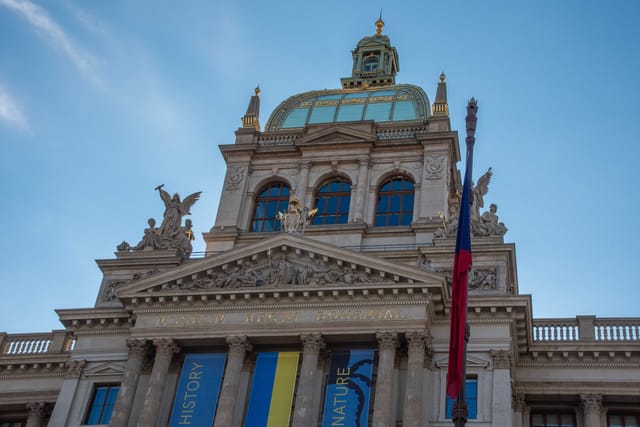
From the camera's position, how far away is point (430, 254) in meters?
37.4

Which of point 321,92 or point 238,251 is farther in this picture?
point 321,92

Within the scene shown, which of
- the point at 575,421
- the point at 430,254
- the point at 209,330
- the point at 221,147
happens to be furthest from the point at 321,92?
the point at 575,421

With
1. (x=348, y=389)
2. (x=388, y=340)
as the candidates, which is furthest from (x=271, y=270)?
(x=348, y=389)

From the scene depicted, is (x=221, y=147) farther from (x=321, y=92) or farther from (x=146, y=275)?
(x=146, y=275)

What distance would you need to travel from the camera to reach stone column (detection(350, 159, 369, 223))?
42844mm

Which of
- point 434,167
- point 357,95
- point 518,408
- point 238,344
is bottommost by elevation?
point 518,408

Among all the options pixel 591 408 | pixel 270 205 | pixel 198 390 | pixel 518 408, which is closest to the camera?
pixel 198 390

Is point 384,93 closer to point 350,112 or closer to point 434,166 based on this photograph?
point 350,112

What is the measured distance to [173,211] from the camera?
41469mm

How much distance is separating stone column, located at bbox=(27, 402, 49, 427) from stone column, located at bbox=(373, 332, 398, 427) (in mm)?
14003

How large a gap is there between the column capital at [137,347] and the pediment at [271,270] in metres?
1.69

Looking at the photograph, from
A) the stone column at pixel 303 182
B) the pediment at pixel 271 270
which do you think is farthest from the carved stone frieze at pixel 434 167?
the pediment at pixel 271 270

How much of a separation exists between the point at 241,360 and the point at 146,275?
5366mm

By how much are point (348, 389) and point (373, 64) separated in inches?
1011
